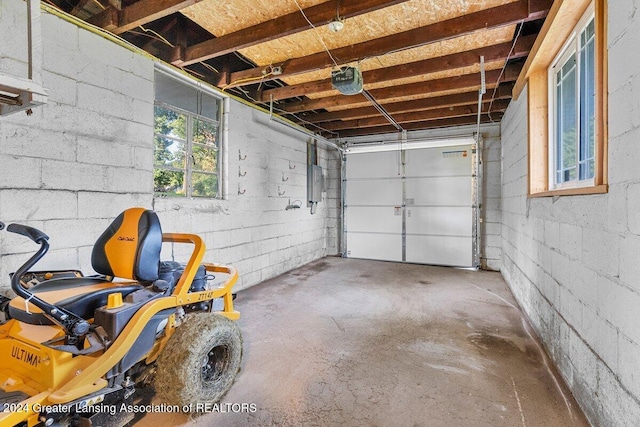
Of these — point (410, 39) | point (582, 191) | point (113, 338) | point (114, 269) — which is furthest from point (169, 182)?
point (582, 191)

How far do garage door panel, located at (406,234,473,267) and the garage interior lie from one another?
0.59m

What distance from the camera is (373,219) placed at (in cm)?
632

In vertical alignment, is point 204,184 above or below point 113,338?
above

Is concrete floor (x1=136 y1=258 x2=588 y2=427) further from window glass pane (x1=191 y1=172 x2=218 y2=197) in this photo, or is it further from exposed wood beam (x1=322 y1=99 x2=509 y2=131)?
exposed wood beam (x1=322 y1=99 x2=509 y2=131)

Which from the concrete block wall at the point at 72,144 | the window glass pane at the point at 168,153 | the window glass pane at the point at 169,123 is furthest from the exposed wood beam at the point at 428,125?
the concrete block wall at the point at 72,144

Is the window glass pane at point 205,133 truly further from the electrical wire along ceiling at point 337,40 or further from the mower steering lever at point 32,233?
the mower steering lever at point 32,233

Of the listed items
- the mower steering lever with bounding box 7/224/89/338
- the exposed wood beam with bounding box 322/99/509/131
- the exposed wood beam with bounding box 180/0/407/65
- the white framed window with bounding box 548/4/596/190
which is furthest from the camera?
the exposed wood beam with bounding box 322/99/509/131

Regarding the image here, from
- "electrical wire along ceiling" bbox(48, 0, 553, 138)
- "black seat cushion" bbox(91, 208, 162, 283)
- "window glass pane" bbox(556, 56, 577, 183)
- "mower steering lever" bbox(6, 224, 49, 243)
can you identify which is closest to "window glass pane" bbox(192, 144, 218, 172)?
"electrical wire along ceiling" bbox(48, 0, 553, 138)

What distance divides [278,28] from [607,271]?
2.80 meters

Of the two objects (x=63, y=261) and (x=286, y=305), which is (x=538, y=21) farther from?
(x=63, y=261)

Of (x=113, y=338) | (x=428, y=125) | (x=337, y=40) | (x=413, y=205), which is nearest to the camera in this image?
(x=113, y=338)

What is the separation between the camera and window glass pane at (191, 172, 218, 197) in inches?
138

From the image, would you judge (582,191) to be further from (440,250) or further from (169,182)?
(440,250)

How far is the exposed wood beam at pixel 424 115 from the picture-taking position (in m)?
4.62
